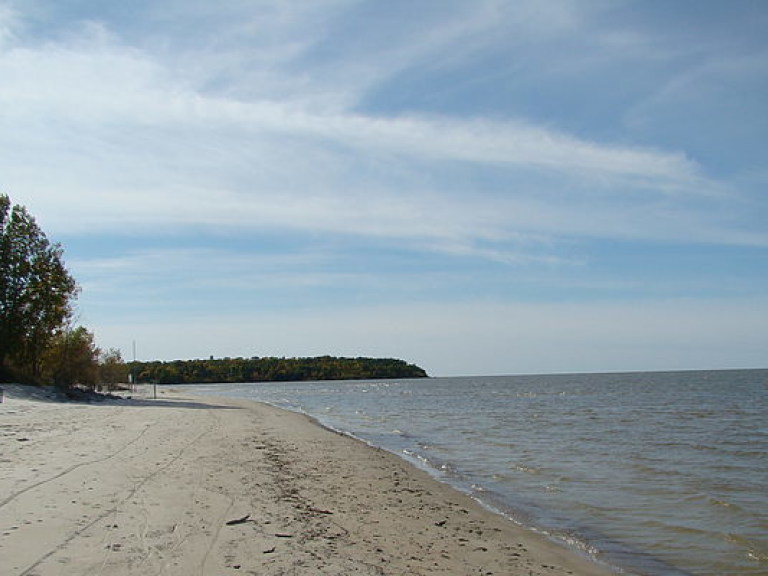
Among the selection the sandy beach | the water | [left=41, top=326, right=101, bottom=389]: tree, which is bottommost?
the water

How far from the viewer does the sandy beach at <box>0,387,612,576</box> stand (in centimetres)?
666

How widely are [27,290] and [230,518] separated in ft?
119

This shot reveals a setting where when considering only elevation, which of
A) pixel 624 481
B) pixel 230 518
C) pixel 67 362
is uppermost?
pixel 67 362

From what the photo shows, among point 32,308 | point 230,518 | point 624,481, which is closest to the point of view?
point 230,518

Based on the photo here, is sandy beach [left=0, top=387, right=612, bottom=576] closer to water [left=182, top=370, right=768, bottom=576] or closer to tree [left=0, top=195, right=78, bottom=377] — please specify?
water [left=182, top=370, right=768, bottom=576]

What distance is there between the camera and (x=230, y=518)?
8578mm

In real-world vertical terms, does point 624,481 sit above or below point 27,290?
below

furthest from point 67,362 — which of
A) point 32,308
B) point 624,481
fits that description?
point 624,481

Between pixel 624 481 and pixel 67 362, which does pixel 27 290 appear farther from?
pixel 624 481

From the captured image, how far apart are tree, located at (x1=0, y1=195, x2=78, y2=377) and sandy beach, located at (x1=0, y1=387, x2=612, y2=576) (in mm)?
26068

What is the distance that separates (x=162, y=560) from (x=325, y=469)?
8354mm

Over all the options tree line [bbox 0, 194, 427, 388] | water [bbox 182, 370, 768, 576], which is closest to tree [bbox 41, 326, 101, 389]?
tree line [bbox 0, 194, 427, 388]

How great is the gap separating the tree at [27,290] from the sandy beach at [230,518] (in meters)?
26.1

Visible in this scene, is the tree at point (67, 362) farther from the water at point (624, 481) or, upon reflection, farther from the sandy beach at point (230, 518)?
the sandy beach at point (230, 518)
